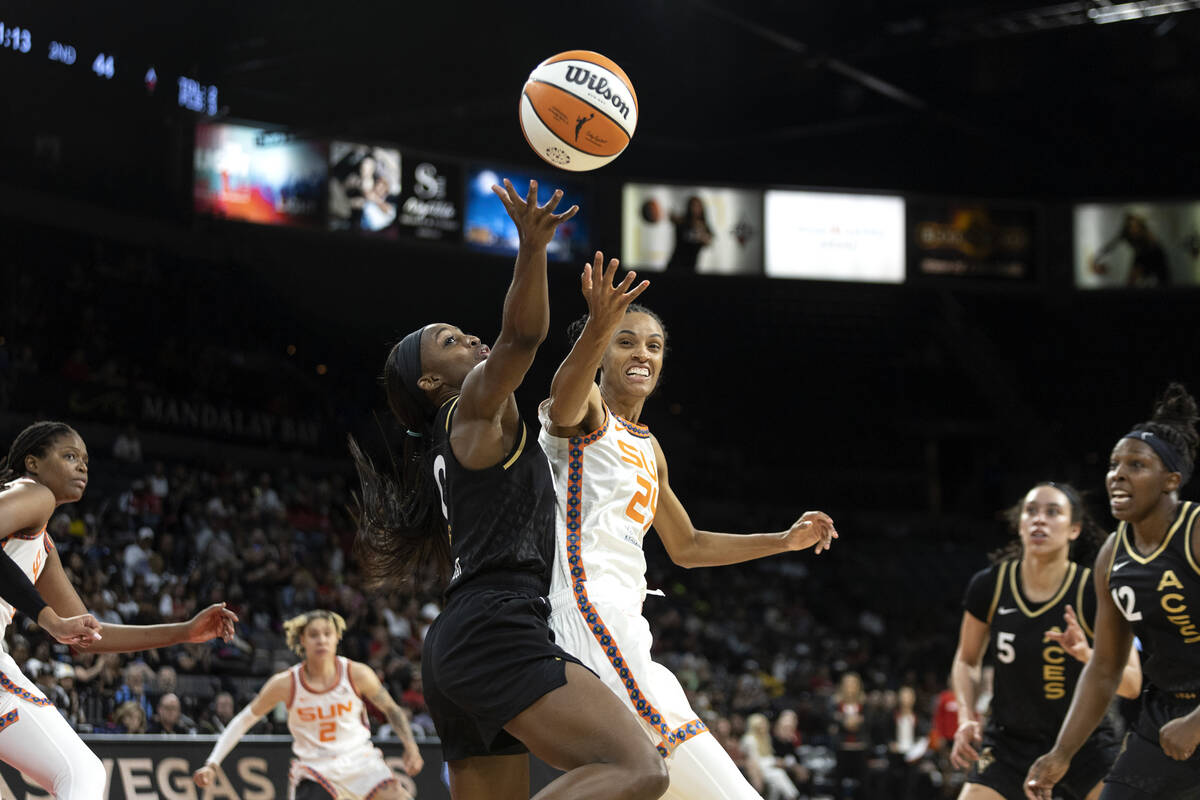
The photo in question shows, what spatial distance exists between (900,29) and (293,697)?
52.6ft

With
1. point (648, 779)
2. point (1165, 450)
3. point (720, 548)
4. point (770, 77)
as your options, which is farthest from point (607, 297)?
point (770, 77)

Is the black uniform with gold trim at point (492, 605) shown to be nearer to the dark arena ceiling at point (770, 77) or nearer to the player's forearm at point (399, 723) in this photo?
the player's forearm at point (399, 723)

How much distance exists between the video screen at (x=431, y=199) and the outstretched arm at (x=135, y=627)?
16439 mm

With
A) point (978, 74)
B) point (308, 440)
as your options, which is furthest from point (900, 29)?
point (308, 440)

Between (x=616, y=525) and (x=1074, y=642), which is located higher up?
(x=616, y=525)

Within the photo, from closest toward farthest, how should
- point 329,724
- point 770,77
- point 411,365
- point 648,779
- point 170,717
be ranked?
point 648,779
point 411,365
point 329,724
point 170,717
point 770,77

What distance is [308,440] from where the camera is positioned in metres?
20.6

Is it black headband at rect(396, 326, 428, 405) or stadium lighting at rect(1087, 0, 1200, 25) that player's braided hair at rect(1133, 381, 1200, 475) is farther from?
stadium lighting at rect(1087, 0, 1200, 25)

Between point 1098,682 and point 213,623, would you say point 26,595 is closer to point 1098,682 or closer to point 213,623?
point 213,623

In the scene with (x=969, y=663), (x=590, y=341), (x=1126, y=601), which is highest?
(x=590, y=341)

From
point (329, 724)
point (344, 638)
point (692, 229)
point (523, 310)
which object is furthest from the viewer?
point (692, 229)

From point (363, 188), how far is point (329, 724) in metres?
14.3

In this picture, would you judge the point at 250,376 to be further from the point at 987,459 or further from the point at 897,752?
the point at 987,459

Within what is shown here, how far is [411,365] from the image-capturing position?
4.20 meters
